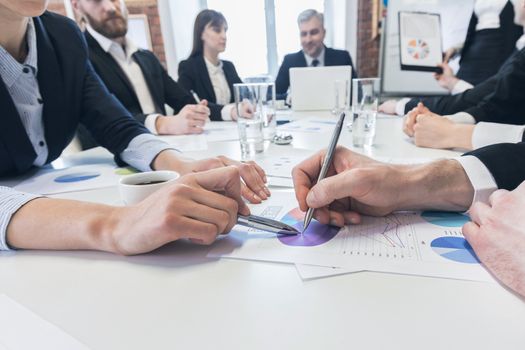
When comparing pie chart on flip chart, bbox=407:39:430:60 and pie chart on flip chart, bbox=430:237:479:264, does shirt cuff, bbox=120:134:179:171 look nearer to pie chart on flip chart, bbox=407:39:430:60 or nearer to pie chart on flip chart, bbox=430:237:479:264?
pie chart on flip chart, bbox=430:237:479:264

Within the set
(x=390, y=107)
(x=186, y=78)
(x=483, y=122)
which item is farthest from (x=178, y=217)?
(x=186, y=78)

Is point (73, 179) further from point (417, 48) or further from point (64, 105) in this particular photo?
point (417, 48)

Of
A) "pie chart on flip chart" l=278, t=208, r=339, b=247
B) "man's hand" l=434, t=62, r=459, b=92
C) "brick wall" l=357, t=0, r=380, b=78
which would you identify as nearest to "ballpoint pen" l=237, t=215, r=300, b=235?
"pie chart on flip chart" l=278, t=208, r=339, b=247

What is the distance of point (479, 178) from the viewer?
20.3 inches

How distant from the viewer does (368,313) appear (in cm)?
30

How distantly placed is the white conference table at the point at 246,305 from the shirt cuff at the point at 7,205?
50 mm

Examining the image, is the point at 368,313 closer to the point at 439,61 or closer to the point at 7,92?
the point at 7,92

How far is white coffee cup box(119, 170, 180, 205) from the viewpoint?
0.51m

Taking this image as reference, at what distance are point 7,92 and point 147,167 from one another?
13.2 inches

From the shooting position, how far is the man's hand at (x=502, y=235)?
33cm

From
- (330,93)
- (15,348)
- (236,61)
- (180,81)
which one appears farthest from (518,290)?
(236,61)

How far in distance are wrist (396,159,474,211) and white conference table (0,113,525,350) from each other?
179mm

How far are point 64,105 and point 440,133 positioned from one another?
1.03 m

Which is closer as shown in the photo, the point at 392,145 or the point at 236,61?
the point at 392,145
